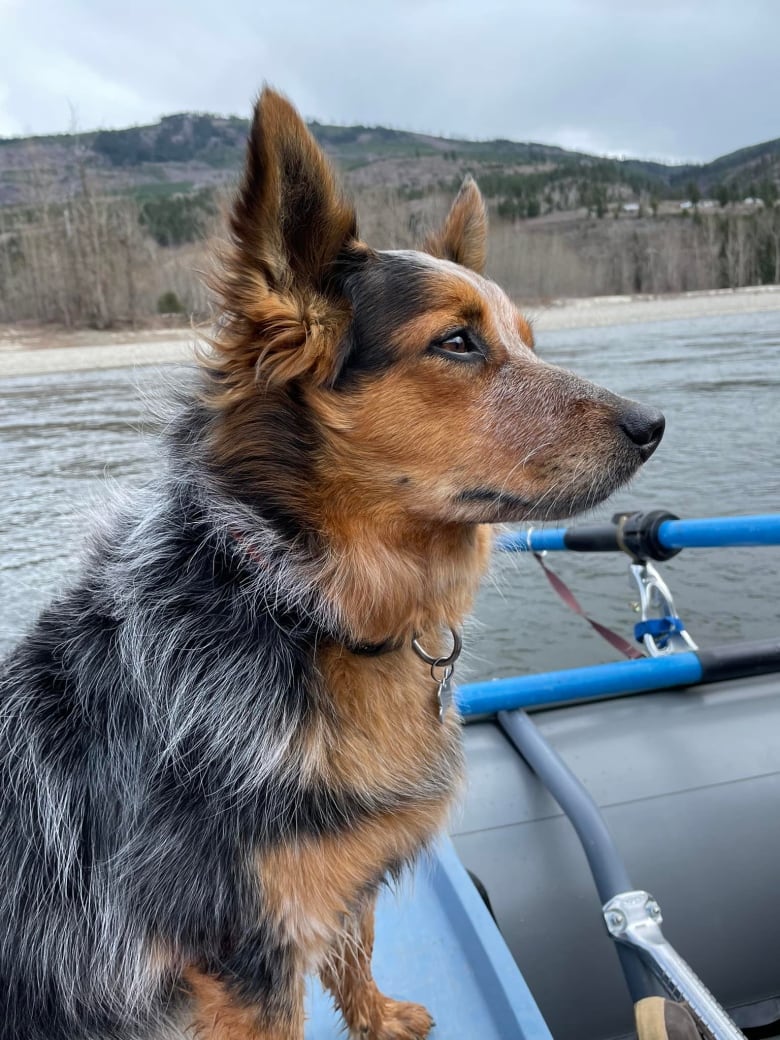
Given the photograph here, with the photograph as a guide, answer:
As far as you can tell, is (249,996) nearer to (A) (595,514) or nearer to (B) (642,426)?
(A) (595,514)

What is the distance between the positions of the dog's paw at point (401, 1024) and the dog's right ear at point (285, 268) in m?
1.87

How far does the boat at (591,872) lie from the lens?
2422 millimetres

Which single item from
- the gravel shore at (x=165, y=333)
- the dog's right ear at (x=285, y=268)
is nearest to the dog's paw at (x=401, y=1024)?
the dog's right ear at (x=285, y=268)

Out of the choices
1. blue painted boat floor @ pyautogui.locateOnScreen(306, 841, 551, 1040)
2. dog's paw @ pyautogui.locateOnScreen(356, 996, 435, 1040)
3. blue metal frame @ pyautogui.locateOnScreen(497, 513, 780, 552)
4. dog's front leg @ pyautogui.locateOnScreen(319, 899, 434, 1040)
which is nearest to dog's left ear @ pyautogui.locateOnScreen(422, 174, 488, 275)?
blue metal frame @ pyautogui.locateOnScreen(497, 513, 780, 552)

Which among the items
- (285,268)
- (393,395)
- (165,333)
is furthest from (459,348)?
(165,333)

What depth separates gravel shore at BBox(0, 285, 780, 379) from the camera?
3294 cm

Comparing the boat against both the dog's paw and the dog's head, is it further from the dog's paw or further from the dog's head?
the dog's head

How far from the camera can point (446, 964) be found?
2.52m

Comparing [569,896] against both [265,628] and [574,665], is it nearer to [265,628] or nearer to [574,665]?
[265,628]

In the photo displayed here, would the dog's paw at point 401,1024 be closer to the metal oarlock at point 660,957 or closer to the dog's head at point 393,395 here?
the metal oarlock at point 660,957

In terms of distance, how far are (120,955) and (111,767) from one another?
0.45 m

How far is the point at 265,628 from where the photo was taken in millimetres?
2014

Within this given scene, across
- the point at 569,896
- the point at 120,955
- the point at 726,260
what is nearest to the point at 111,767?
the point at 120,955

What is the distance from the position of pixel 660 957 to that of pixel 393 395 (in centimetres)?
159
